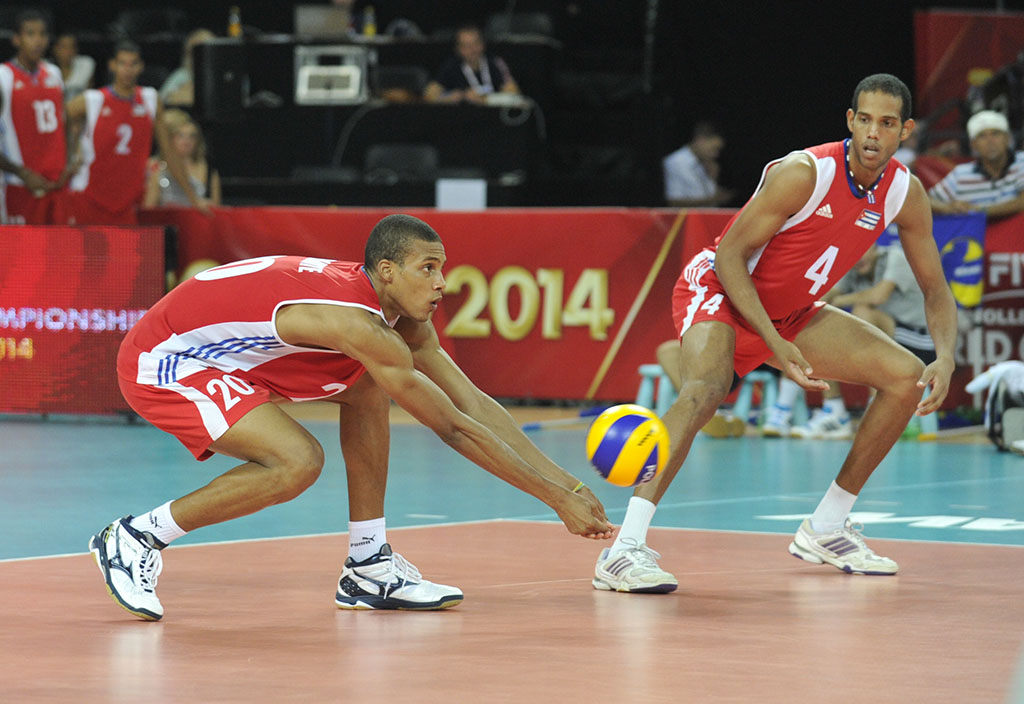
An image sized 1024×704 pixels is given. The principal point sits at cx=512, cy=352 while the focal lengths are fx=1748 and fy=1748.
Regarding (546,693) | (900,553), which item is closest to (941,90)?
(900,553)

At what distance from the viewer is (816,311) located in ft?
23.9

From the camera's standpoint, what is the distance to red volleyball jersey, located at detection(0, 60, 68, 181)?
14383mm

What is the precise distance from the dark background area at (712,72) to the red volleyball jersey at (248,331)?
530 inches

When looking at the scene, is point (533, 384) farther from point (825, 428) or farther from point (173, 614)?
point (173, 614)

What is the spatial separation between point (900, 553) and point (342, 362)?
2862mm

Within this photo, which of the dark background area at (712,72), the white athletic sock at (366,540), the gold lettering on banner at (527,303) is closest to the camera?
the white athletic sock at (366,540)

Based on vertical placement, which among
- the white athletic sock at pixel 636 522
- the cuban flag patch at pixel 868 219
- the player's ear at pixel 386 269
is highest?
the cuban flag patch at pixel 868 219

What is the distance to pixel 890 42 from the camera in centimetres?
2011

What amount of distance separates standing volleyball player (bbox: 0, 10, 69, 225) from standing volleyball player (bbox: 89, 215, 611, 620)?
8.71 metres

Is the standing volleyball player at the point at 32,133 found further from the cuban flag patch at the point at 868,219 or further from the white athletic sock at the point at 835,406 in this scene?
the cuban flag patch at the point at 868,219

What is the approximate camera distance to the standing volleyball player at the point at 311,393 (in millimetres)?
5746

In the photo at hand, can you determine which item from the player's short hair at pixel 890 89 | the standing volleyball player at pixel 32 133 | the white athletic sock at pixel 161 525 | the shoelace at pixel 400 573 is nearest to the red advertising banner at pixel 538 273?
the standing volleyball player at pixel 32 133

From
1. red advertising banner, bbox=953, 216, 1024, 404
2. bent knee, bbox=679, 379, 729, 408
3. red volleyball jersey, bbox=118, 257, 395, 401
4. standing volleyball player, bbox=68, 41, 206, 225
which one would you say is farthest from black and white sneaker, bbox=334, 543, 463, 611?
standing volleyball player, bbox=68, 41, 206, 225

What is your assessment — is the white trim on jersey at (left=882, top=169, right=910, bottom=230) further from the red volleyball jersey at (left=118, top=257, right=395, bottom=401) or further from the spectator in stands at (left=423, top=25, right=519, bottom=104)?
the spectator in stands at (left=423, top=25, right=519, bottom=104)
